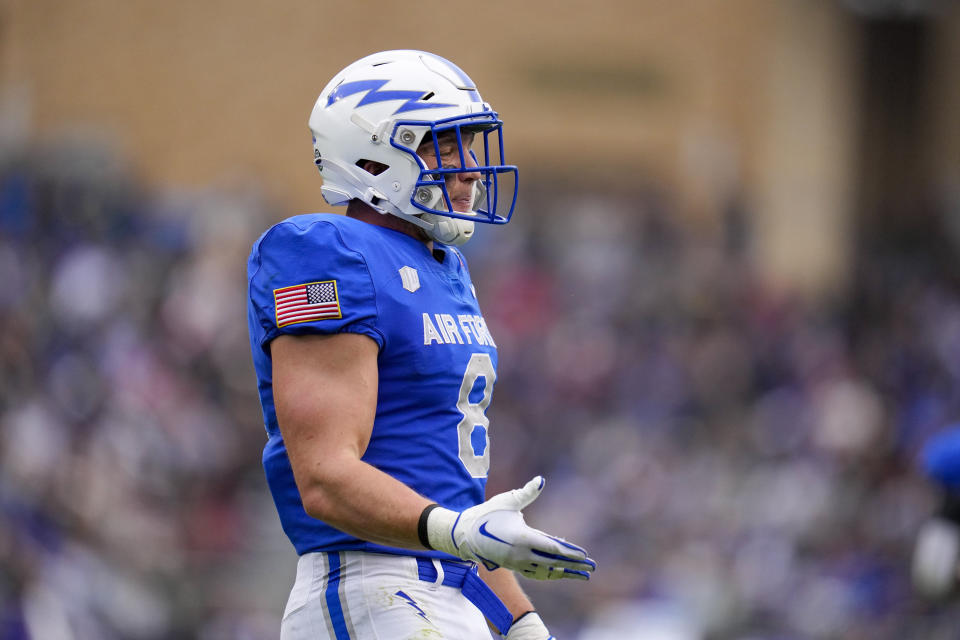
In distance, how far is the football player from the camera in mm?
2717

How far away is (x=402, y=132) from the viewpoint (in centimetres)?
318

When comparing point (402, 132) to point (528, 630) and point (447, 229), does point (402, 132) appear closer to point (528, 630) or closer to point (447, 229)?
point (447, 229)

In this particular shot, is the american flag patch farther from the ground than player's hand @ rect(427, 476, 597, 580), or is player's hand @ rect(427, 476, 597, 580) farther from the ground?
the american flag patch

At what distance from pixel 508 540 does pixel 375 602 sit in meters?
0.49

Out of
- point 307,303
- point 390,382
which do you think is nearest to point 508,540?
point 390,382

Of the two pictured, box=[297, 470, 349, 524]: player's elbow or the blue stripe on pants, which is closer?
box=[297, 470, 349, 524]: player's elbow

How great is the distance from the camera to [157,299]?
1145cm

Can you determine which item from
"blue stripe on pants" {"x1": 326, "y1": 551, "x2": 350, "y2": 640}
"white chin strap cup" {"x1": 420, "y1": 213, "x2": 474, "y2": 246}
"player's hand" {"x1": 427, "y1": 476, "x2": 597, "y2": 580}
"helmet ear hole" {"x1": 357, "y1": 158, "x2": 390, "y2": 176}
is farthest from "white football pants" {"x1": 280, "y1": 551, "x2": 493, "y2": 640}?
"helmet ear hole" {"x1": 357, "y1": 158, "x2": 390, "y2": 176}

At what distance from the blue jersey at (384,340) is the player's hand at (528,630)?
37 centimetres

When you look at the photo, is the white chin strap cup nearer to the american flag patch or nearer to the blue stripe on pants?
the american flag patch

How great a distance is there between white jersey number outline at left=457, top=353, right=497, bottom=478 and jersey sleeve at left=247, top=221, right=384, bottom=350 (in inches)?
11.3

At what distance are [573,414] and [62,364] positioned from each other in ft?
17.1

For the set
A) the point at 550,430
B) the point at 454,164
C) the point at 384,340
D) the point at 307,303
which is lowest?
the point at 550,430

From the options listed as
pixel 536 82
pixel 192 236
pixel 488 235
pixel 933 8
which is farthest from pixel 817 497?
pixel 933 8
